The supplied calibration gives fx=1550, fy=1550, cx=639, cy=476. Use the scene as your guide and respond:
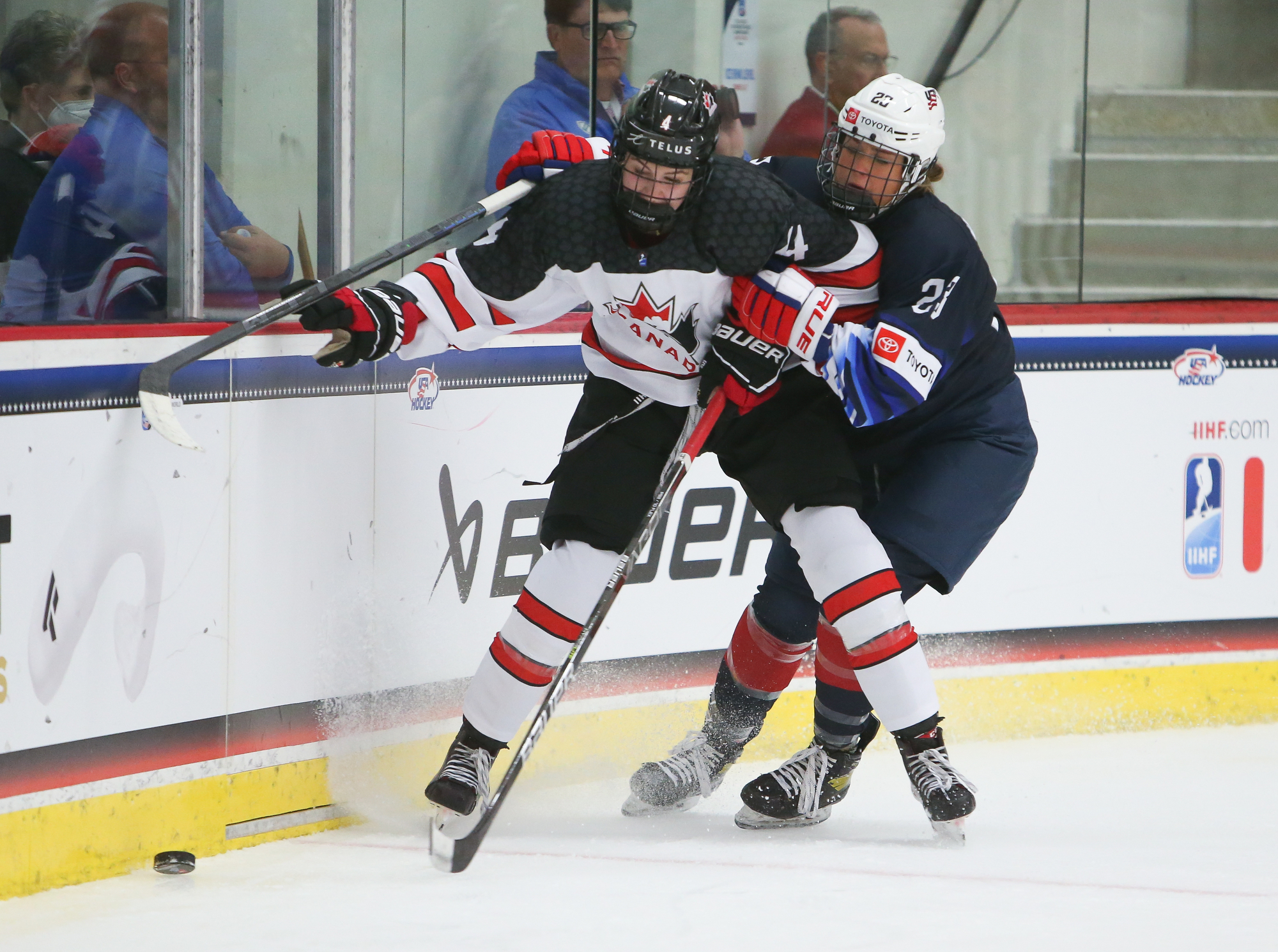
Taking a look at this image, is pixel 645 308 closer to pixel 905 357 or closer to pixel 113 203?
pixel 905 357

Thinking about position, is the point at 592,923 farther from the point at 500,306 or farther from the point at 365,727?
the point at 500,306

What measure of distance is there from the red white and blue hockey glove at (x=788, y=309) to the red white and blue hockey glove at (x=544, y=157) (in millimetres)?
348

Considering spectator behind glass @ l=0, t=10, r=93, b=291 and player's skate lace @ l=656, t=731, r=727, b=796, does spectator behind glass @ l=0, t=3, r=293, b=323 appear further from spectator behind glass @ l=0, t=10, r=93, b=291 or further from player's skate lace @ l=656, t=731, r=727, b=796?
player's skate lace @ l=656, t=731, r=727, b=796

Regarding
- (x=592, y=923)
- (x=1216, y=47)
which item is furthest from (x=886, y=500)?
(x=1216, y=47)

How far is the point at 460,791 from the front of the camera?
92.7 inches

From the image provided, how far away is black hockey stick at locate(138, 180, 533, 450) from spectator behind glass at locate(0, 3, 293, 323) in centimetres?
18

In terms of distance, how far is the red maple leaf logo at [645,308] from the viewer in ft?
7.84

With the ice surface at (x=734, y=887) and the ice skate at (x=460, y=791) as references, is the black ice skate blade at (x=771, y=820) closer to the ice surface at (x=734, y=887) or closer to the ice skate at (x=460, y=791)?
the ice surface at (x=734, y=887)

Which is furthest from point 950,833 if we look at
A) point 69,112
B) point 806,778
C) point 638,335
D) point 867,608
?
point 69,112

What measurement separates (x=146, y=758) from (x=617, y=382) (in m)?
0.94

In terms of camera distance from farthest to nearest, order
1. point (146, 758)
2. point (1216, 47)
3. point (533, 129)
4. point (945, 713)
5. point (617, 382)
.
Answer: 1. point (1216, 47)
2. point (945, 713)
3. point (533, 129)
4. point (617, 382)
5. point (146, 758)

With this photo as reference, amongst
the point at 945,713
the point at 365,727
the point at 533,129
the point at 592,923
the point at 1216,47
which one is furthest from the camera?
the point at 1216,47

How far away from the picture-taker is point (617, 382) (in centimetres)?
254

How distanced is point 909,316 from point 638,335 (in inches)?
16.7
